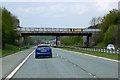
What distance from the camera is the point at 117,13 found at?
94500mm

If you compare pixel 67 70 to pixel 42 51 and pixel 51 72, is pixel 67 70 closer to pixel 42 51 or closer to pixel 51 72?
pixel 51 72

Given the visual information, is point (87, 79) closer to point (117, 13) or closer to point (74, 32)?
point (74, 32)

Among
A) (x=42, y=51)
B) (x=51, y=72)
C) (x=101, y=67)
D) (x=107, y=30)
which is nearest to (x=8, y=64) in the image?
(x=51, y=72)

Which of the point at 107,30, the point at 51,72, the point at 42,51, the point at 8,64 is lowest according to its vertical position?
the point at 8,64

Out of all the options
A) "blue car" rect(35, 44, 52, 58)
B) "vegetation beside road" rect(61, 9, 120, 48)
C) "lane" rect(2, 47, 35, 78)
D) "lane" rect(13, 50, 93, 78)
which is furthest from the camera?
"vegetation beside road" rect(61, 9, 120, 48)

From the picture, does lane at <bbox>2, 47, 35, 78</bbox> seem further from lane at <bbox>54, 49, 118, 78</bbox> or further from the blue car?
lane at <bbox>54, 49, 118, 78</bbox>

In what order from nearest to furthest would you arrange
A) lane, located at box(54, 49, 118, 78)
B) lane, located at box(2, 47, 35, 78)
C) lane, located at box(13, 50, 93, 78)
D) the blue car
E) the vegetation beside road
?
1. lane, located at box(13, 50, 93, 78)
2. lane, located at box(54, 49, 118, 78)
3. lane, located at box(2, 47, 35, 78)
4. the blue car
5. the vegetation beside road

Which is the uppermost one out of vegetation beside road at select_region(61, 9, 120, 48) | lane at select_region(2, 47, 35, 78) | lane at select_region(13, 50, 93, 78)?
vegetation beside road at select_region(61, 9, 120, 48)

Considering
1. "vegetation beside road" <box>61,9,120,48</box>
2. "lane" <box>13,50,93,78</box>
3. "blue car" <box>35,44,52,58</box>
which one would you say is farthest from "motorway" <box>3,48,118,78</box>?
Answer: "vegetation beside road" <box>61,9,120,48</box>

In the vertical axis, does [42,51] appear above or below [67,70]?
above

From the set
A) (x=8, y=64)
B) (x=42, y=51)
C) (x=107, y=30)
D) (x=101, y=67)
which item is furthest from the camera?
(x=107, y=30)

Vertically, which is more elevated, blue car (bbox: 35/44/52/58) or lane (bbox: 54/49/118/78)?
blue car (bbox: 35/44/52/58)

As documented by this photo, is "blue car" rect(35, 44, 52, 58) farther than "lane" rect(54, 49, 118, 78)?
Yes

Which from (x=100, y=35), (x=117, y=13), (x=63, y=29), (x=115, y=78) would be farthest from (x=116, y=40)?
(x=115, y=78)
